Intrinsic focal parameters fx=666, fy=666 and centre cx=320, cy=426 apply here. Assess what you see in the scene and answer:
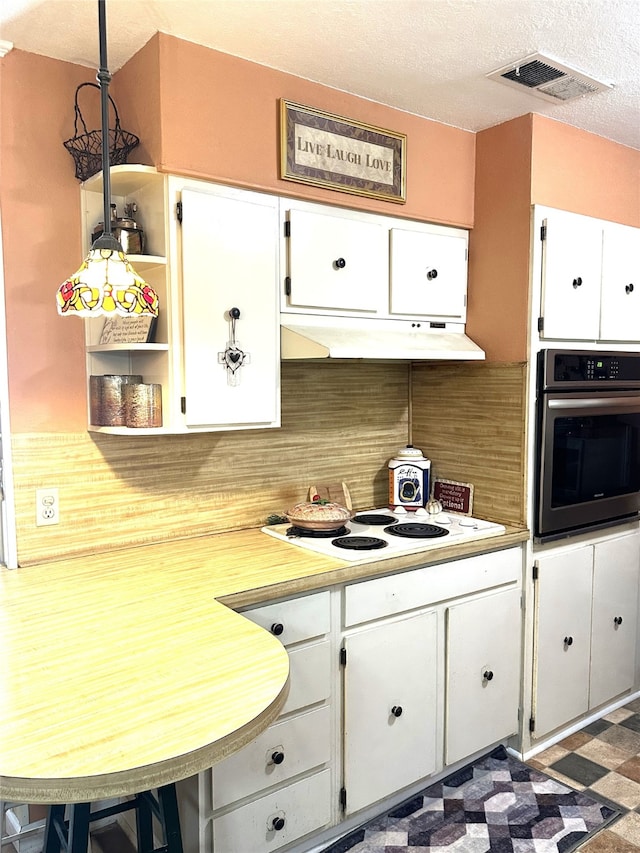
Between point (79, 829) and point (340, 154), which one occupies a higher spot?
point (340, 154)

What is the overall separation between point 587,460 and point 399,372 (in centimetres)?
87

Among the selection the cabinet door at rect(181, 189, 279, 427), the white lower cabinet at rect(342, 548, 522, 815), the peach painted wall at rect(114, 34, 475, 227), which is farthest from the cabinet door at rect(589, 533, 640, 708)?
the peach painted wall at rect(114, 34, 475, 227)

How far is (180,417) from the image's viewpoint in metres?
2.05

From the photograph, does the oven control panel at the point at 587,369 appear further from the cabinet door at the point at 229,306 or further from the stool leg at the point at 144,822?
the stool leg at the point at 144,822

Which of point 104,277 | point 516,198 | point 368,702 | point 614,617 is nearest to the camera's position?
point 104,277

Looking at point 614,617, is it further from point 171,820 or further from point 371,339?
point 171,820

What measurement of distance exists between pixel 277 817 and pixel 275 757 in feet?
0.62

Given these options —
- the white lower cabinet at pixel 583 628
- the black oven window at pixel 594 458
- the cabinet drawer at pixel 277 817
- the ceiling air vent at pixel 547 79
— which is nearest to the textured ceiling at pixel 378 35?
the ceiling air vent at pixel 547 79

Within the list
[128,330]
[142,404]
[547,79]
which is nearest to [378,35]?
[547,79]

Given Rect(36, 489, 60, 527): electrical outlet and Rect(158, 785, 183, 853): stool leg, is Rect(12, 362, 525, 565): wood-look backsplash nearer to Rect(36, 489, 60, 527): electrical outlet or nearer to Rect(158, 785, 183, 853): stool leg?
Rect(36, 489, 60, 527): electrical outlet

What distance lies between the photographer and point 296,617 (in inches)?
76.7

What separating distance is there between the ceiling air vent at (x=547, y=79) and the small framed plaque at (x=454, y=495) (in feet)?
4.87

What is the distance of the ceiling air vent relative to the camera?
6.88 ft

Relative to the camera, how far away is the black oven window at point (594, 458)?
2.62 meters
